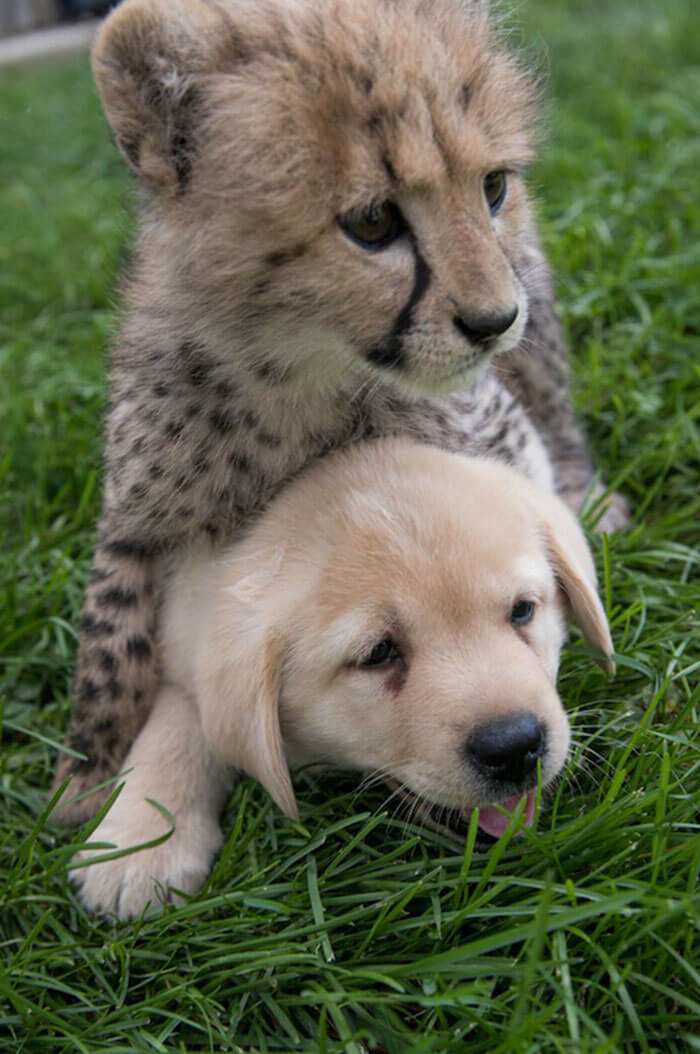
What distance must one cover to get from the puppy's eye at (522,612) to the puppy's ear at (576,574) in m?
0.16

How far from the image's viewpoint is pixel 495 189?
8.68 feet

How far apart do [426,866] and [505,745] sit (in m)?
0.35

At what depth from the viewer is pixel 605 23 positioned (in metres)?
7.63

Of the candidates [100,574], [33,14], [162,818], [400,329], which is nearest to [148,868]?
[162,818]

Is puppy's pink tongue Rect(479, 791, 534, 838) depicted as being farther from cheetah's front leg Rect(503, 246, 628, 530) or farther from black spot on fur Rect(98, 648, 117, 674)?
cheetah's front leg Rect(503, 246, 628, 530)

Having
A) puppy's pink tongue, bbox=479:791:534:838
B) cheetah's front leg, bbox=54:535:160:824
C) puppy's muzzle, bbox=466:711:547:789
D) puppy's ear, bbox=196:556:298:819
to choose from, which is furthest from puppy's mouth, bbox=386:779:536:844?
cheetah's front leg, bbox=54:535:160:824

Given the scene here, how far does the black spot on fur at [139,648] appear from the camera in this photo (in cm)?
299

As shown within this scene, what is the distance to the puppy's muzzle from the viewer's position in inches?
88.6

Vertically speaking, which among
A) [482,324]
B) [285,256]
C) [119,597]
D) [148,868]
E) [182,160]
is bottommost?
[148,868]

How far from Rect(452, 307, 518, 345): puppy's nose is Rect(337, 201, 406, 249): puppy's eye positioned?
0.66 ft

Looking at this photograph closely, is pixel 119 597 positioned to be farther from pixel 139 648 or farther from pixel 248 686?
pixel 248 686

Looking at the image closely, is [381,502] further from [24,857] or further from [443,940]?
[24,857]

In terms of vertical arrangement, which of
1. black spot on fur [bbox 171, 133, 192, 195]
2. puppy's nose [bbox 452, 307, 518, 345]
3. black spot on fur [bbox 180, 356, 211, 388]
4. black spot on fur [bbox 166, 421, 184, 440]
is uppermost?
black spot on fur [bbox 171, 133, 192, 195]

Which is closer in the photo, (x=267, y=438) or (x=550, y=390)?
(x=267, y=438)
